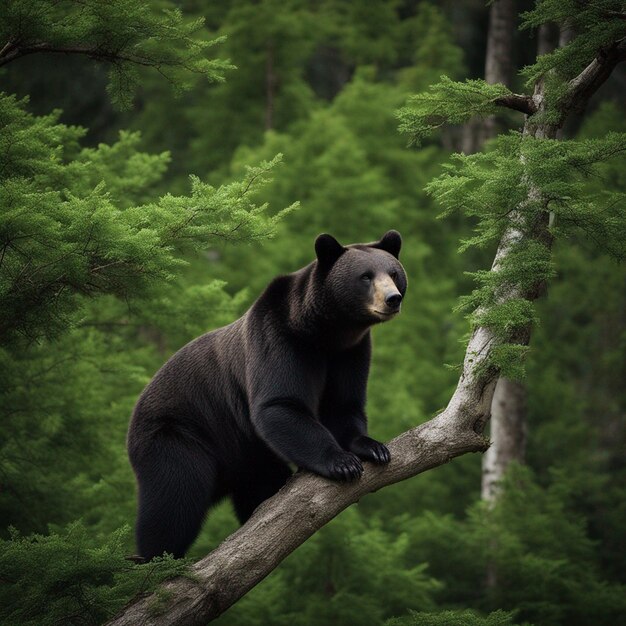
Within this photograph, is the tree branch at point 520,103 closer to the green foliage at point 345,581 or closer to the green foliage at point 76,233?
the green foliage at point 76,233

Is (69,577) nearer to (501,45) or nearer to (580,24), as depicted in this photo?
(580,24)

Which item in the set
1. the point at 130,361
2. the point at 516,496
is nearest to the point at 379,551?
the point at 516,496

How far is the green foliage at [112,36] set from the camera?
6102mm

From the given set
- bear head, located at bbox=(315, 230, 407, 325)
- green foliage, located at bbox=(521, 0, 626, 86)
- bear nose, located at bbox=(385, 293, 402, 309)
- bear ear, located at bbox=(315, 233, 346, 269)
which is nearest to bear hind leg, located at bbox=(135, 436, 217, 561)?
bear head, located at bbox=(315, 230, 407, 325)

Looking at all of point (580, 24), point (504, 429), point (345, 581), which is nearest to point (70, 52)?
point (580, 24)

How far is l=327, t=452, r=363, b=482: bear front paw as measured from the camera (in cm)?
518

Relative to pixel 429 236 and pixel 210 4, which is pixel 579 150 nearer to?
pixel 429 236

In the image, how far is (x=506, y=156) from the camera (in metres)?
5.87

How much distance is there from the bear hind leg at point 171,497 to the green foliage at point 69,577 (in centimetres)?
84

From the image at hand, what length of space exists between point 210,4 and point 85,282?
1777cm

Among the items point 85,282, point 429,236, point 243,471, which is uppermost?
point 85,282

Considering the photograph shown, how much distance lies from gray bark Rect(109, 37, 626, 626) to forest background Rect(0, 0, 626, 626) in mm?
218

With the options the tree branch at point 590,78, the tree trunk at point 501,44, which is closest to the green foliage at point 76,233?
the tree branch at point 590,78

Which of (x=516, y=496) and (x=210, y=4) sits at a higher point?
(x=210, y=4)
